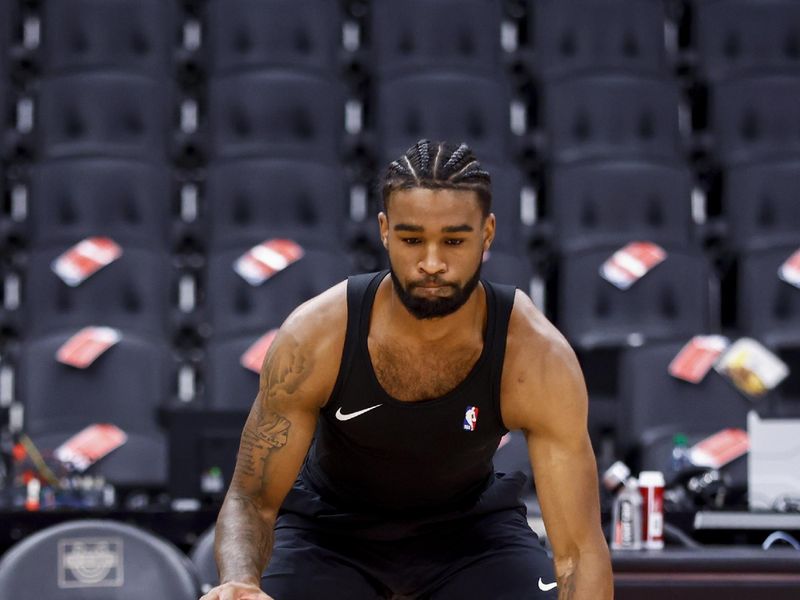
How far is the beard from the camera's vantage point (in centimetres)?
255

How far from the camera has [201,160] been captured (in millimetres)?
7316

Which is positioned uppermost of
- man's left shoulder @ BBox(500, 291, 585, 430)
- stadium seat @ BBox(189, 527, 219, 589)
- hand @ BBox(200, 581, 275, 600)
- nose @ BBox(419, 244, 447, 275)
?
nose @ BBox(419, 244, 447, 275)

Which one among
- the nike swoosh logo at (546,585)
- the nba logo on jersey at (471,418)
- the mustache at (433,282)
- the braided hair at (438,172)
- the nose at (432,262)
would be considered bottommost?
the nike swoosh logo at (546,585)

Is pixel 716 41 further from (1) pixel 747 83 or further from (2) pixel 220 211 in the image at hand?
(2) pixel 220 211

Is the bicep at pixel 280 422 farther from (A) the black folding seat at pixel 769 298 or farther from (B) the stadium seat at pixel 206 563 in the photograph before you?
(A) the black folding seat at pixel 769 298

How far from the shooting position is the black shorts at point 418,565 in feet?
9.19

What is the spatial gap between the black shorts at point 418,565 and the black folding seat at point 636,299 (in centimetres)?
355

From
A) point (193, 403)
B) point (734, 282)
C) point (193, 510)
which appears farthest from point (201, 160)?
point (193, 510)

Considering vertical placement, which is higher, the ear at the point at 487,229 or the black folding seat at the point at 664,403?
the ear at the point at 487,229

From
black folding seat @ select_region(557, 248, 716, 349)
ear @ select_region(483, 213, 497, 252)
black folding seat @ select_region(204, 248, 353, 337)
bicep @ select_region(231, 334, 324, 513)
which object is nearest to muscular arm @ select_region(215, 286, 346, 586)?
bicep @ select_region(231, 334, 324, 513)

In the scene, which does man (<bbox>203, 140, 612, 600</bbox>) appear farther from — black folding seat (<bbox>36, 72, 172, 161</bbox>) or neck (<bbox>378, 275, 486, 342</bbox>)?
black folding seat (<bbox>36, 72, 172, 161</bbox>)

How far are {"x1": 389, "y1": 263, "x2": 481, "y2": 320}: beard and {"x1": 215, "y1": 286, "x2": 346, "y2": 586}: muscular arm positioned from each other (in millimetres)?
231

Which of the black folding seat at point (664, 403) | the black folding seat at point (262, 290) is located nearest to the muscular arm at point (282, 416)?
the black folding seat at point (664, 403)

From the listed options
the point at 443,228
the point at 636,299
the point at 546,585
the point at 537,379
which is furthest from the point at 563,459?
the point at 636,299
